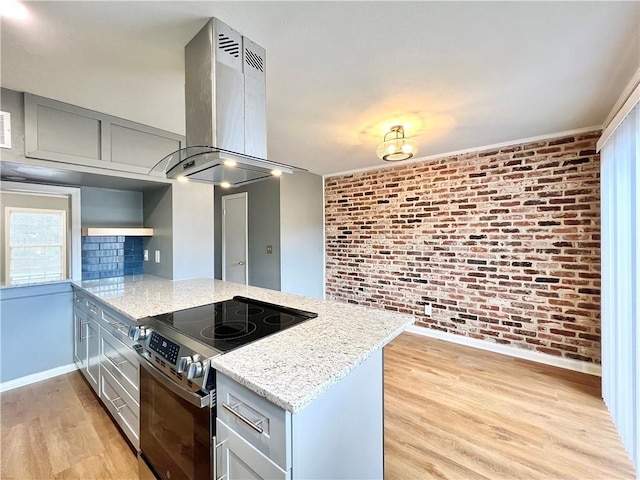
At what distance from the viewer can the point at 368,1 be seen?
1174 mm

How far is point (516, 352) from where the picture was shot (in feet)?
9.71

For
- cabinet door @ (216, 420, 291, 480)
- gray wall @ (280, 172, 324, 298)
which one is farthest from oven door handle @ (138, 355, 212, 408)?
gray wall @ (280, 172, 324, 298)

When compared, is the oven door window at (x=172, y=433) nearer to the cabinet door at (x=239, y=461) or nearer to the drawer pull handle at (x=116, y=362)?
the cabinet door at (x=239, y=461)

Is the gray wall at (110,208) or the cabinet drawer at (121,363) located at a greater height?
the gray wall at (110,208)

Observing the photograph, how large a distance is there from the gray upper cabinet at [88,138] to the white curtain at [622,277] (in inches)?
138

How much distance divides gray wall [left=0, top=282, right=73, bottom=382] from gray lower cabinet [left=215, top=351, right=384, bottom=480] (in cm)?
257

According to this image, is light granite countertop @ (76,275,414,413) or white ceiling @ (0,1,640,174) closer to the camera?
light granite countertop @ (76,275,414,413)

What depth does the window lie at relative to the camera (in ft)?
7.80

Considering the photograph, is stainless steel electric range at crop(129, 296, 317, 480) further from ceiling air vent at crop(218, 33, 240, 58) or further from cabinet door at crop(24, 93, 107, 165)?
cabinet door at crop(24, 93, 107, 165)

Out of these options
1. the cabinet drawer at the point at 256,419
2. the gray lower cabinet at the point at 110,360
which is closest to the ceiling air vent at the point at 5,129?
the gray lower cabinet at the point at 110,360

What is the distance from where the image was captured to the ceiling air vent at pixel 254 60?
1431 mm

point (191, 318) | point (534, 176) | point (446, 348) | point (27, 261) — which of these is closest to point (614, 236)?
point (534, 176)

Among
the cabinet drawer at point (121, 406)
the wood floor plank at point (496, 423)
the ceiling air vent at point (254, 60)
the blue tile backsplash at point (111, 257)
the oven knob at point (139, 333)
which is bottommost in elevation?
the wood floor plank at point (496, 423)

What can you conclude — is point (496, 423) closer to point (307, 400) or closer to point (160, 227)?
point (307, 400)
